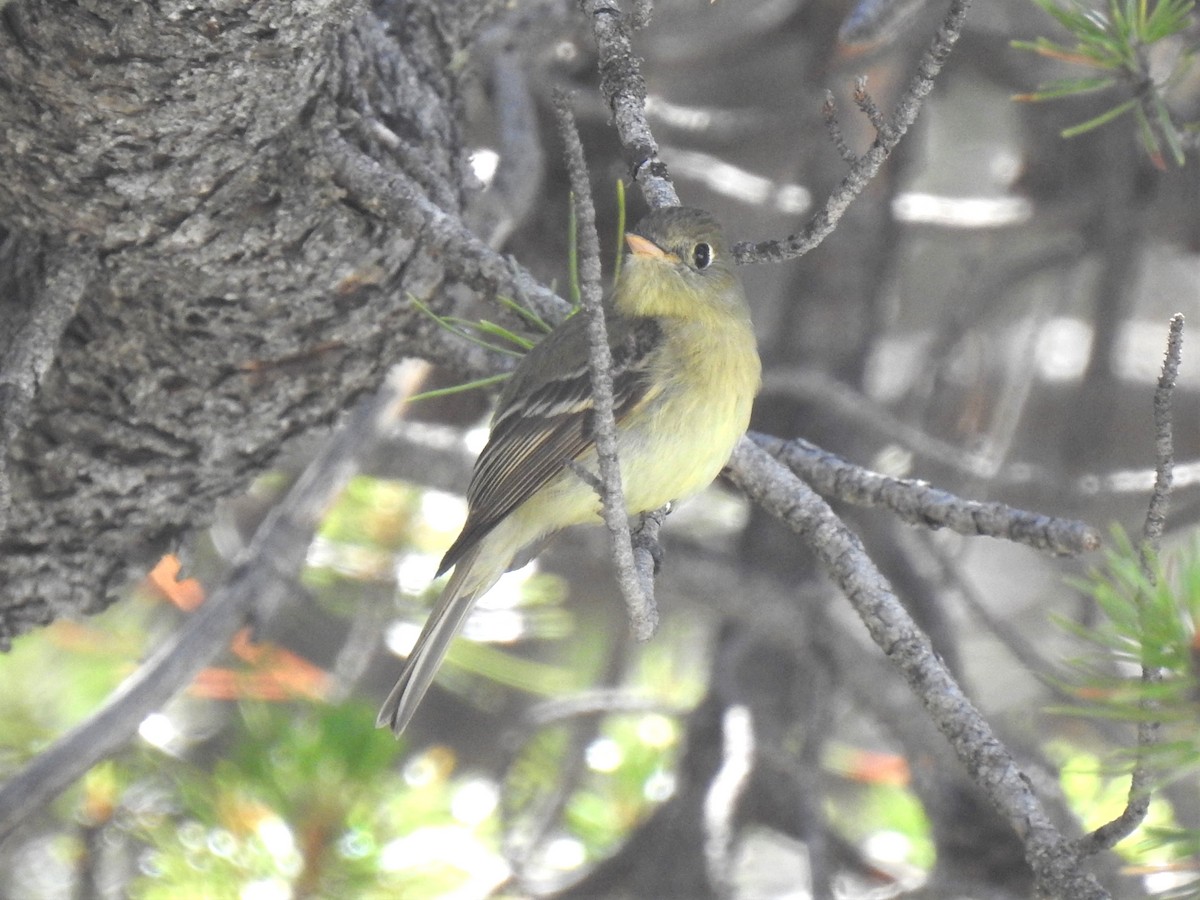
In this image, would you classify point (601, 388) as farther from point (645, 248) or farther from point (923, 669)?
point (645, 248)

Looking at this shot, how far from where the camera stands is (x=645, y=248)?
3.09 metres

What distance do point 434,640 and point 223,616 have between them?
55 cm

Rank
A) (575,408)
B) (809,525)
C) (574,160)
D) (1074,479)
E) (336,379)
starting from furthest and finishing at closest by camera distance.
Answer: (1074,479) < (575,408) < (336,379) < (809,525) < (574,160)

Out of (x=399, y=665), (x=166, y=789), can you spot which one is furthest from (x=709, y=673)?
(x=166, y=789)

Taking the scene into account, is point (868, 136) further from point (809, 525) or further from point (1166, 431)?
point (1166, 431)

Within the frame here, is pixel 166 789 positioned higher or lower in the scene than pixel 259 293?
lower

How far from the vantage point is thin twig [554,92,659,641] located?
5.76ft

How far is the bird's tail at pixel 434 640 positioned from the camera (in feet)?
9.75

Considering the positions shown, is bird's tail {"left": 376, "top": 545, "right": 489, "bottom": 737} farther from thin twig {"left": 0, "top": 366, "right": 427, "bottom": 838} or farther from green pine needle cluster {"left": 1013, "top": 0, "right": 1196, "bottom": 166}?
green pine needle cluster {"left": 1013, "top": 0, "right": 1196, "bottom": 166}

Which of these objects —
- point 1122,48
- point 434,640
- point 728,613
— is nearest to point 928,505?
point 1122,48

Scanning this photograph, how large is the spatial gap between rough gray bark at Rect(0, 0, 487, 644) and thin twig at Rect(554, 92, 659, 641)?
0.63 metres

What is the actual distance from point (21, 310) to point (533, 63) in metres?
2.00

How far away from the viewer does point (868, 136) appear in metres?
5.13

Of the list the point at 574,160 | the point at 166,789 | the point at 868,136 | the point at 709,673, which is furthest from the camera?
the point at 868,136
